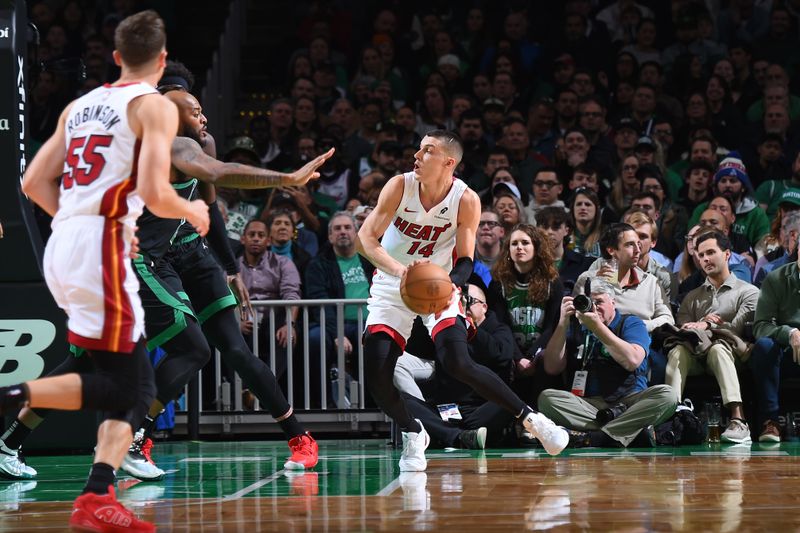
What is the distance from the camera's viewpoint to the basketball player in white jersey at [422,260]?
279 inches

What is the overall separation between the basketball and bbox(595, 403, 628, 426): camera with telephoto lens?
108 inches

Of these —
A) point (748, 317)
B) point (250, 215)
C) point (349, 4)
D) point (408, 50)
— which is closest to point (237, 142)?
point (250, 215)

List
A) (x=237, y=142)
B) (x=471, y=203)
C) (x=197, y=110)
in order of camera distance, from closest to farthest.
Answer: (x=197, y=110), (x=471, y=203), (x=237, y=142)

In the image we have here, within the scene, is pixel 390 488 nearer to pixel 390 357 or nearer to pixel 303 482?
pixel 303 482

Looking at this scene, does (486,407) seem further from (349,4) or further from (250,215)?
(349,4)

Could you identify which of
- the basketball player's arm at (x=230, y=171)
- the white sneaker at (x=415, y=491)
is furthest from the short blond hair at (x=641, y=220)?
the basketball player's arm at (x=230, y=171)

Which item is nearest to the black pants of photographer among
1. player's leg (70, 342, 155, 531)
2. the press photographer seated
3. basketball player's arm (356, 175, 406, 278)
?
the press photographer seated

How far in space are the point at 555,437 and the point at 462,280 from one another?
3.46ft

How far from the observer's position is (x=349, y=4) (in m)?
16.5

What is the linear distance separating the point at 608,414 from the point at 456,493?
3.42 meters

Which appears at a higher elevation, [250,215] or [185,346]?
[250,215]

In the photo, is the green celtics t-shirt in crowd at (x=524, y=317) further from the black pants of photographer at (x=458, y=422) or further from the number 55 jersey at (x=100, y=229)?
the number 55 jersey at (x=100, y=229)

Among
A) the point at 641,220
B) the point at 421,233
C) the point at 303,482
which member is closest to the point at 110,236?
the point at 303,482

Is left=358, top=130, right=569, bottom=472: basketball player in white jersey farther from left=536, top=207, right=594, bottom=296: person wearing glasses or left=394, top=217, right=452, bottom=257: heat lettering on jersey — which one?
left=536, top=207, right=594, bottom=296: person wearing glasses
